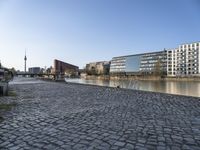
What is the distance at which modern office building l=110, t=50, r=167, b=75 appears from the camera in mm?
156625

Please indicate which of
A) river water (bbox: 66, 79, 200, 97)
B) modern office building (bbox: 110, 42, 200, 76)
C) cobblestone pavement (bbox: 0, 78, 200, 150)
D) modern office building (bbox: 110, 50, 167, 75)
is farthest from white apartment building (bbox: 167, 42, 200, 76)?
cobblestone pavement (bbox: 0, 78, 200, 150)

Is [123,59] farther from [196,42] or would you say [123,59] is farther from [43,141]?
[43,141]

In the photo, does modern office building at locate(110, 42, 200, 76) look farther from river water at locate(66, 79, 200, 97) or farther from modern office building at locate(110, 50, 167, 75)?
river water at locate(66, 79, 200, 97)

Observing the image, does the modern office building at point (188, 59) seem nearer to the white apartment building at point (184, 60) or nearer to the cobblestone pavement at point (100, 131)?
the white apartment building at point (184, 60)

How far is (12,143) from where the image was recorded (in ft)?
18.4

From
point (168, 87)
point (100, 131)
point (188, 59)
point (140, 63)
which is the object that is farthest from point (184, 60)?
point (100, 131)

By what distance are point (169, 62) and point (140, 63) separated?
23.5 meters

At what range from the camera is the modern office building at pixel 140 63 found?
15662cm

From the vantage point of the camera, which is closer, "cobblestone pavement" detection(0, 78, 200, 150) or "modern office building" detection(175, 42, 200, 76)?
"cobblestone pavement" detection(0, 78, 200, 150)

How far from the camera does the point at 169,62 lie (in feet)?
506

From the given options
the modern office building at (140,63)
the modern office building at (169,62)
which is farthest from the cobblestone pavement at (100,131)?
the modern office building at (140,63)

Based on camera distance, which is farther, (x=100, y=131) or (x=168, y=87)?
(x=168, y=87)

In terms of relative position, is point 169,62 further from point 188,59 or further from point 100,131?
point 100,131

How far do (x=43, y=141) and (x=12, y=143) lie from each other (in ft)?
2.54
